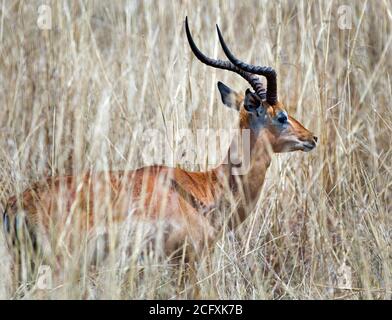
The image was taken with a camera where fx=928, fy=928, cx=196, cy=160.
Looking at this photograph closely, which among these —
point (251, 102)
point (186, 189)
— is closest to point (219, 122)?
point (251, 102)

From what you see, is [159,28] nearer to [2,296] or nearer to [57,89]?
[57,89]

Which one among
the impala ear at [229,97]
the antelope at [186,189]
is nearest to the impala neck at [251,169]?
the antelope at [186,189]

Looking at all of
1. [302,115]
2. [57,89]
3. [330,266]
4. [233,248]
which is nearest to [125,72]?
[57,89]

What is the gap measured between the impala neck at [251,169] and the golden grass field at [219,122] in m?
0.12

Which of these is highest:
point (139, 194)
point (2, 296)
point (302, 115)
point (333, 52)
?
point (333, 52)

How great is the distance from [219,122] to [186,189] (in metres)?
0.74

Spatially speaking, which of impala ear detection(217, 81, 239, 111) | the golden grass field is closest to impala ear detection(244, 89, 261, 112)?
impala ear detection(217, 81, 239, 111)

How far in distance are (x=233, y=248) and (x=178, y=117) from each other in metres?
0.95

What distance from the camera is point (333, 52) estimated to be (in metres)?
6.30

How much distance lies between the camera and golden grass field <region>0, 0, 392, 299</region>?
437 centimetres

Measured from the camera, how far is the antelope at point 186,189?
440 centimetres

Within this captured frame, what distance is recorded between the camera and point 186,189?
15.9 feet

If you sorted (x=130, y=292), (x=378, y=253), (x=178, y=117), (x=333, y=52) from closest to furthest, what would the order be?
1. (x=130, y=292)
2. (x=378, y=253)
3. (x=178, y=117)
4. (x=333, y=52)

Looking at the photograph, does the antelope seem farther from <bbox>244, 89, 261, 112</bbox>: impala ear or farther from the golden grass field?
the golden grass field
